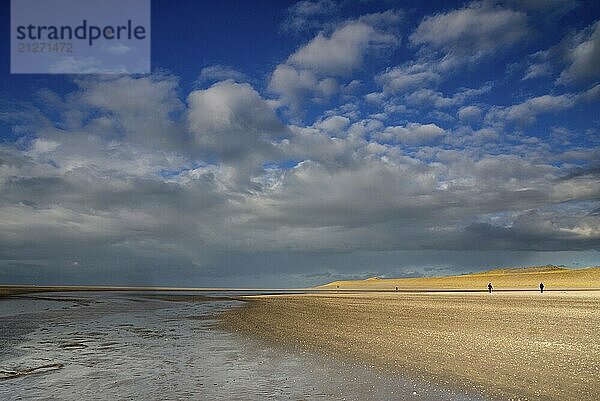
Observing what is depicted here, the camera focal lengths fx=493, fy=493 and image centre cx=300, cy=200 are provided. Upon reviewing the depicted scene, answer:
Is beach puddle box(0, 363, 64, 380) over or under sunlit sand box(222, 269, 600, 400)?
over

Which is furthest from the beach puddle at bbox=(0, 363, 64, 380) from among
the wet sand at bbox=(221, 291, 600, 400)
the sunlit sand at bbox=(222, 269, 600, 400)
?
the sunlit sand at bbox=(222, 269, 600, 400)

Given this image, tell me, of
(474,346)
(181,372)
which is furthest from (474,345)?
(181,372)

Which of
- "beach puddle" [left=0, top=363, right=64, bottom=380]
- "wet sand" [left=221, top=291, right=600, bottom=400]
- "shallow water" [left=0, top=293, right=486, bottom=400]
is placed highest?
"beach puddle" [left=0, top=363, right=64, bottom=380]

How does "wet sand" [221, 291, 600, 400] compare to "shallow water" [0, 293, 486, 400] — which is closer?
"shallow water" [0, 293, 486, 400]

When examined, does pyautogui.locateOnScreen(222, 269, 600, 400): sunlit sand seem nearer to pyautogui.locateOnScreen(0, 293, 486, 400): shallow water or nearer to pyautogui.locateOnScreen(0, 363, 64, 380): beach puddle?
pyautogui.locateOnScreen(0, 293, 486, 400): shallow water

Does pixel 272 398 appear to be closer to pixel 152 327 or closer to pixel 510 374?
pixel 510 374

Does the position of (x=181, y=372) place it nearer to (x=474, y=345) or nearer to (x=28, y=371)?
(x=28, y=371)

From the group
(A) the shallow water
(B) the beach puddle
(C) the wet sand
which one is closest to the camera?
(A) the shallow water

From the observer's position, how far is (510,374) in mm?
14211

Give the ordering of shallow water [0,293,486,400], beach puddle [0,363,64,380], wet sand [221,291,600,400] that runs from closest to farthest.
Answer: shallow water [0,293,486,400] → wet sand [221,291,600,400] → beach puddle [0,363,64,380]

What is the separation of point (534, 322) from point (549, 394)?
16.6m

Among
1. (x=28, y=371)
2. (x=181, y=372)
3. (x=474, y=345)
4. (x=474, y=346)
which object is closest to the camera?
(x=181, y=372)

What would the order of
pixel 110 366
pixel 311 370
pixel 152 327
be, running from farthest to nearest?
pixel 152 327 → pixel 110 366 → pixel 311 370

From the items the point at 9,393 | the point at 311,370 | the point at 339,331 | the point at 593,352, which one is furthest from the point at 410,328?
the point at 9,393
